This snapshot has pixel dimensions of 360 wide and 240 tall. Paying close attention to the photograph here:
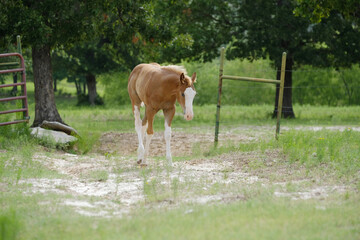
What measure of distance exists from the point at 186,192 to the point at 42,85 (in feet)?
28.1

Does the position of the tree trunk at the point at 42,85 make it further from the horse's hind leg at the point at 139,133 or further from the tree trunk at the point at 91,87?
the tree trunk at the point at 91,87

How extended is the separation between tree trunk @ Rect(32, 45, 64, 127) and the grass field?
7.84ft

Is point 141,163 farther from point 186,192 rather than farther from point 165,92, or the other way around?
point 186,192

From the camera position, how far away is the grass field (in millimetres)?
5180

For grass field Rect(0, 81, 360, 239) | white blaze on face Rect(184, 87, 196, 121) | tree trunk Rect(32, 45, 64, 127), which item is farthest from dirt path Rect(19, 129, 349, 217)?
tree trunk Rect(32, 45, 64, 127)

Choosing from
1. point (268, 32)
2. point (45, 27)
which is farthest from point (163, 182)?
point (268, 32)

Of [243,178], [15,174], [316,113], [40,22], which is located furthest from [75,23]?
[316,113]

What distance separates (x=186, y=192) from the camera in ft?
23.1

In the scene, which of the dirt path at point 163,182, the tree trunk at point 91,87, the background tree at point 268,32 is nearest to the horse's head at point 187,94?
the dirt path at point 163,182

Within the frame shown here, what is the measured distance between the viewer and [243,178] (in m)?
8.02

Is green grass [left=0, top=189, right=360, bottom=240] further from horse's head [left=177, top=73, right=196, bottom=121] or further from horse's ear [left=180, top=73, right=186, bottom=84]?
horse's ear [left=180, top=73, right=186, bottom=84]

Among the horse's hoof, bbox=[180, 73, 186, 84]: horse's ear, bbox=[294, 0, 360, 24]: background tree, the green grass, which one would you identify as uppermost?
bbox=[294, 0, 360, 24]: background tree

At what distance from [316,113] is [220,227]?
19247 mm

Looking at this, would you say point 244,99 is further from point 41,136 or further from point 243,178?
point 243,178
